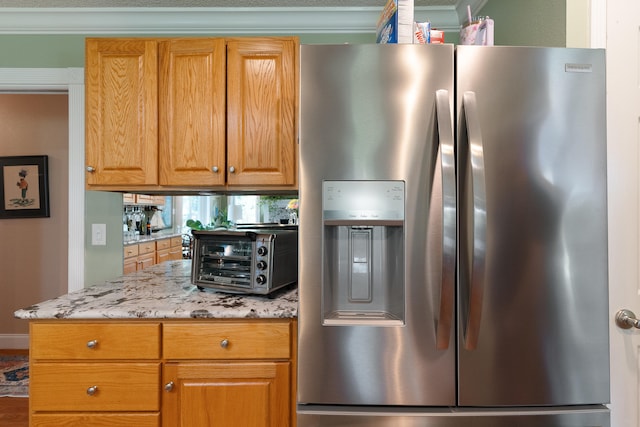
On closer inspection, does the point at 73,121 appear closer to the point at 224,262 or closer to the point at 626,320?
the point at 224,262

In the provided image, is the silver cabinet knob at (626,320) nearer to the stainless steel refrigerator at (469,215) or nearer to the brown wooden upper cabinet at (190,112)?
the stainless steel refrigerator at (469,215)

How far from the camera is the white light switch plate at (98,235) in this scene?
234 centimetres

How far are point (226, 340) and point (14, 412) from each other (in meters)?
2.11

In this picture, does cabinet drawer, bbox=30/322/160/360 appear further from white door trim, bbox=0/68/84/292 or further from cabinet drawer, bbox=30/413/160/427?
white door trim, bbox=0/68/84/292

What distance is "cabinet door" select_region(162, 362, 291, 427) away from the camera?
4.92 ft

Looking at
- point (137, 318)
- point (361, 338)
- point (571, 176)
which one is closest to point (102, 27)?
point (137, 318)

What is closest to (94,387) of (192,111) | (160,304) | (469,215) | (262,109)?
(160,304)

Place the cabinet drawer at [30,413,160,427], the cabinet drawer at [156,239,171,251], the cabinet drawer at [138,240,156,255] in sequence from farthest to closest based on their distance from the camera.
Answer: the cabinet drawer at [156,239,171,251] → the cabinet drawer at [138,240,156,255] → the cabinet drawer at [30,413,160,427]

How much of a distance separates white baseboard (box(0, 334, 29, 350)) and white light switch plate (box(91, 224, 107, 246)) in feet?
6.86

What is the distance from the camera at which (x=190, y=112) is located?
1.93m

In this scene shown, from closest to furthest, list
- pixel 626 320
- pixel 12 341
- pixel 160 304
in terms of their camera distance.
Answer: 1. pixel 626 320
2. pixel 160 304
3. pixel 12 341

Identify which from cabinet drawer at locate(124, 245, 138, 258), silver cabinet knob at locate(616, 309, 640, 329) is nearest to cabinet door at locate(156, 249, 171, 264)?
cabinet drawer at locate(124, 245, 138, 258)

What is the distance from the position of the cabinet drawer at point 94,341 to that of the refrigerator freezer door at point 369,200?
681 mm

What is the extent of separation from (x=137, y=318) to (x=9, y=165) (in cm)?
315
